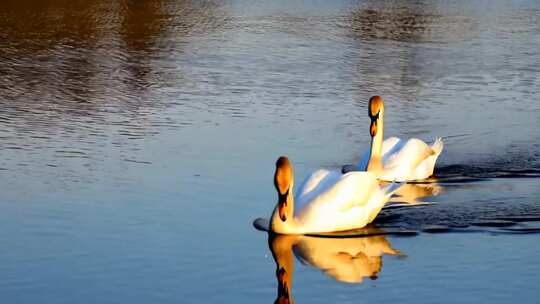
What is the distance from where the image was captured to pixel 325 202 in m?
9.66

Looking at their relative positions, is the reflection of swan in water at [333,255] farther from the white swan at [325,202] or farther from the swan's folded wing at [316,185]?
the swan's folded wing at [316,185]

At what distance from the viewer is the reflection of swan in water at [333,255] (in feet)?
28.0

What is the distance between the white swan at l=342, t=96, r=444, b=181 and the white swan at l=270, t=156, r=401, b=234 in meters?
1.54

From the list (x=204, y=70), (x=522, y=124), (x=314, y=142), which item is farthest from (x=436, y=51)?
(x=314, y=142)

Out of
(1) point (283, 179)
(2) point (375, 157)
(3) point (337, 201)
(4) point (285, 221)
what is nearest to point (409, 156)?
(2) point (375, 157)

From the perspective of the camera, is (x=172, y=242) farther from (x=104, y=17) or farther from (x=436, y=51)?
(x=104, y=17)

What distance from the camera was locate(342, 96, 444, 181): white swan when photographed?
1163 centimetres

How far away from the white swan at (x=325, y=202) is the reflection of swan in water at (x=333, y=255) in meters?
0.10

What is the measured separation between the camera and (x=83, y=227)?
31.0 ft

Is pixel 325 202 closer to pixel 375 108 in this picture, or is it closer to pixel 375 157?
pixel 375 157

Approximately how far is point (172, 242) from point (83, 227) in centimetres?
74

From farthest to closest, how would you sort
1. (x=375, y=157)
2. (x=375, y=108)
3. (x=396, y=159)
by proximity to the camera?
(x=375, y=108)
(x=396, y=159)
(x=375, y=157)

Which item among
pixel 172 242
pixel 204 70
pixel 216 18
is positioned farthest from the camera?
pixel 216 18

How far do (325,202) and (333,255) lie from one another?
0.64 metres
